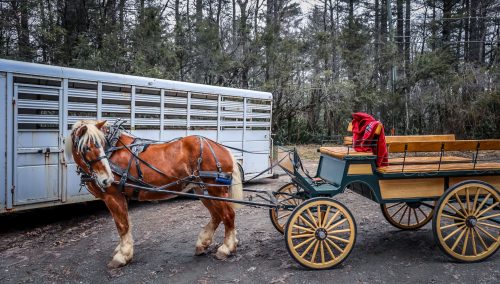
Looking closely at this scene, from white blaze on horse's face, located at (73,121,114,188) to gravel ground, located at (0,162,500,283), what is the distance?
3.58 feet

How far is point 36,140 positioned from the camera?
5766 mm

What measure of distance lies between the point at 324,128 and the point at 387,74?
15.8 feet

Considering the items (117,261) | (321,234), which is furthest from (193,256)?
(321,234)

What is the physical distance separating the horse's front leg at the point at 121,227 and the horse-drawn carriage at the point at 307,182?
0.4 inches

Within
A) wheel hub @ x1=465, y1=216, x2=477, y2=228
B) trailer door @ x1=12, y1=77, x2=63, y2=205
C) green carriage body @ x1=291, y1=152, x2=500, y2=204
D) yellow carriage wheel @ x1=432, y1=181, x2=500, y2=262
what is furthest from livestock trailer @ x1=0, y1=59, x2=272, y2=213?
wheel hub @ x1=465, y1=216, x2=477, y2=228

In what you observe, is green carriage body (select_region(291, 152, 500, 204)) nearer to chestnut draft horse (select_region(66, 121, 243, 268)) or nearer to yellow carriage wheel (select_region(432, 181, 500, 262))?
yellow carriage wheel (select_region(432, 181, 500, 262))

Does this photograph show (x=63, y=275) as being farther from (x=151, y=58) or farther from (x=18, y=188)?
(x=151, y=58)

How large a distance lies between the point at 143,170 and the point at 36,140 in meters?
2.43

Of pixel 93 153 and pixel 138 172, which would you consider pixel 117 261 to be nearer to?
pixel 138 172

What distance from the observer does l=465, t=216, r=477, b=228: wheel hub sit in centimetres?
425

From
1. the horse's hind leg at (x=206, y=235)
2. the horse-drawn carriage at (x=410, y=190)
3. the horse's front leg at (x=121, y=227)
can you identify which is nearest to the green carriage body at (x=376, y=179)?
the horse-drawn carriage at (x=410, y=190)

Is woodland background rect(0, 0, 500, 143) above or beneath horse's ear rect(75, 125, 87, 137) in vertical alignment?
above

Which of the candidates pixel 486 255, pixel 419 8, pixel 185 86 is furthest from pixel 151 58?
pixel 419 8

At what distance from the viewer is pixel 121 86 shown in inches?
269
